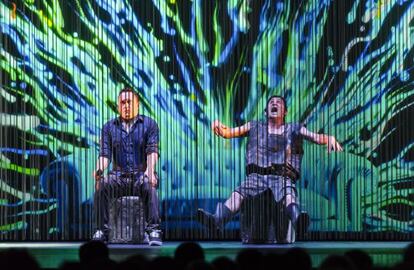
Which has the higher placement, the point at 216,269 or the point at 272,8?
the point at 272,8

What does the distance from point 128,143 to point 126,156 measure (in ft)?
0.53

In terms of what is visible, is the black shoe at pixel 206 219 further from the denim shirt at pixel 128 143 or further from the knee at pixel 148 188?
the denim shirt at pixel 128 143

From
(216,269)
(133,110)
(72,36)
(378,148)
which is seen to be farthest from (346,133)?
(216,269)

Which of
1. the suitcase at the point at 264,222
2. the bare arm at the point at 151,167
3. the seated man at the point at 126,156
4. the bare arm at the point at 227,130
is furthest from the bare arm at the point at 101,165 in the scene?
the suitcase at the point at 264,222

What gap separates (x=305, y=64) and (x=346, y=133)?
0.98 metres

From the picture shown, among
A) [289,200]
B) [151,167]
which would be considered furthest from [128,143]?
[289,200]

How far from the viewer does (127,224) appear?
45.6 ft

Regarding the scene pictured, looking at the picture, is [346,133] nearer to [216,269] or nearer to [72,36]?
[72,36]

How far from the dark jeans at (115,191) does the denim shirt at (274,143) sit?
1366mm

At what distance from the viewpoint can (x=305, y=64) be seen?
47.0ft

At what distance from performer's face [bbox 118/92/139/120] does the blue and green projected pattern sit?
4.0 inches

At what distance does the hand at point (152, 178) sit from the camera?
14180 mm

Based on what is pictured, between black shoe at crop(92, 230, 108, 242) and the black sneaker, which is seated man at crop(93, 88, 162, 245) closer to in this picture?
black shoe at crop(92, 230, 108, 242)

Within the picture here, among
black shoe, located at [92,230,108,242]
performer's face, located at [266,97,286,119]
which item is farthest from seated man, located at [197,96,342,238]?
black shoe, located at [92,230,108,242]
